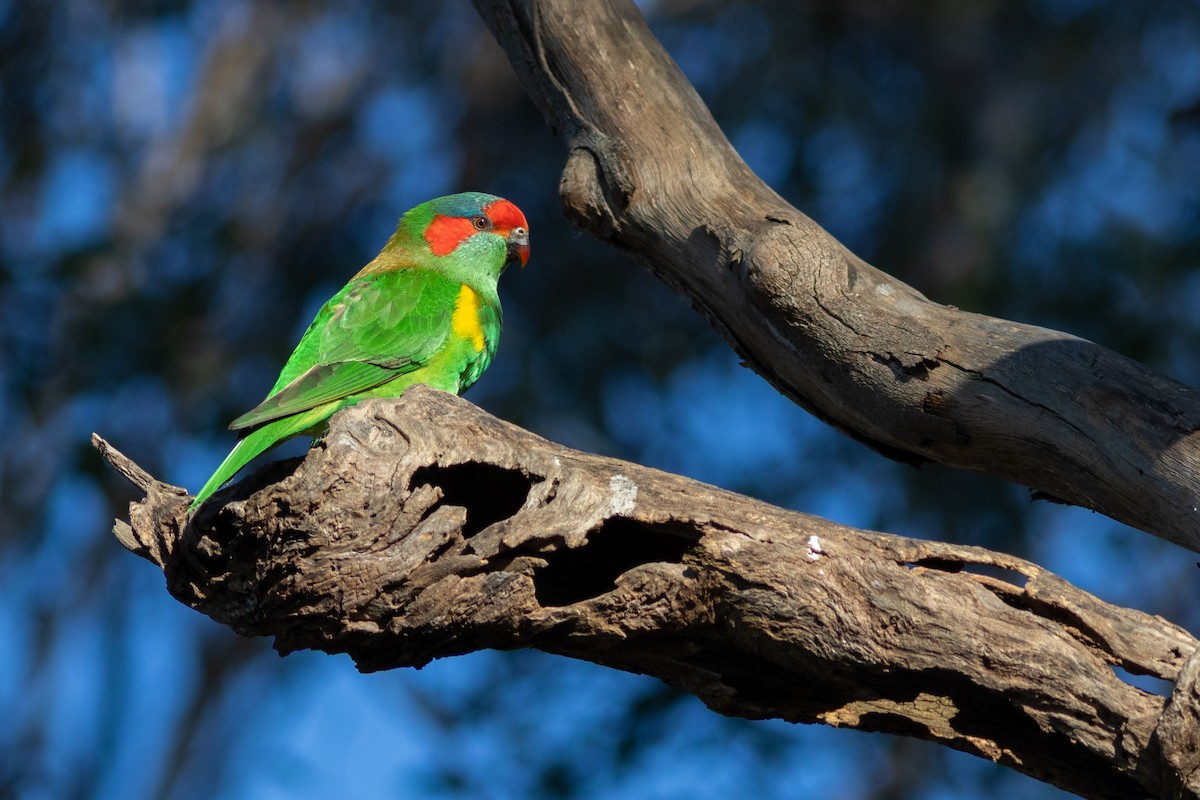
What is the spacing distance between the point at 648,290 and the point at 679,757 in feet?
11.3

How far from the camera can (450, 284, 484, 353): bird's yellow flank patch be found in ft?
15.5

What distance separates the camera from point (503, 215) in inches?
227

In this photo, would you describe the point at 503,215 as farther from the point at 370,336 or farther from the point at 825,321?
the point at 825,321

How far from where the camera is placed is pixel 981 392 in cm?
336

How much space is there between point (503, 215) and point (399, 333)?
1.37 metres

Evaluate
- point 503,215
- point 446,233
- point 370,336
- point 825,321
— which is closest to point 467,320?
point 370,336

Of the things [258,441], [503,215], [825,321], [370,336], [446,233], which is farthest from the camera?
[503,215]

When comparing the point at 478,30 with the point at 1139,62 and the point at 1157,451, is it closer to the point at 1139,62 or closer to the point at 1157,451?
the point at 1139,62

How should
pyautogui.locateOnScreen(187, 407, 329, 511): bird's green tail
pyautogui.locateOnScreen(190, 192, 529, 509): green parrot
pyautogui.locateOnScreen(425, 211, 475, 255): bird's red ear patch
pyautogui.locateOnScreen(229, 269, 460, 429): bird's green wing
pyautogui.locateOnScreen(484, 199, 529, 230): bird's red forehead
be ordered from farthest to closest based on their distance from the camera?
pyautogui.locateOnScreen(484, 199, 529, 230): bird's red forehead → pyautogui.locateOnScreen(425, 211, 475, 255): bird's red ear patch → pyautogui.locateOnScreen(229, 269, 460, 429): bird's green wing → pyautogui.locateOnScreen(190, 192, 529, 509): green parrot → pyautogui.locateOnScreen(187, 407, 329, 511): bird's green tail

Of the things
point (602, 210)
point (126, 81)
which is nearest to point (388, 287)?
point (602, 210)

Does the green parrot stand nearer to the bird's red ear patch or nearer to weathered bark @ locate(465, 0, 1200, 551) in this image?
the bird's red ear patch

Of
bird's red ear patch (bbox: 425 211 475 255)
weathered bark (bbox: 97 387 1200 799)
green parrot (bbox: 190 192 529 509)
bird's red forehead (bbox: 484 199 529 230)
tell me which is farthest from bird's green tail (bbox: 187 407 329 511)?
bird's red forehead (bbox: 484 199 529 230)

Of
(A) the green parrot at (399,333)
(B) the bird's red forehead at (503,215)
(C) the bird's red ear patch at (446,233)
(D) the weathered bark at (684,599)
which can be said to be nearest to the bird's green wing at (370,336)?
(A) the green parrot at (399,333)

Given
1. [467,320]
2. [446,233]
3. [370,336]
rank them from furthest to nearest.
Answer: [446,233] < [467,320] < [370,336]
